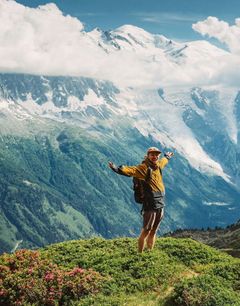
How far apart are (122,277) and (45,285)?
14.9 ft

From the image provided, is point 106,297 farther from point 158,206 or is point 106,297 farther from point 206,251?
point 206,251

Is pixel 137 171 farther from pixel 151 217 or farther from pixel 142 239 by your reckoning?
pixel 142 239

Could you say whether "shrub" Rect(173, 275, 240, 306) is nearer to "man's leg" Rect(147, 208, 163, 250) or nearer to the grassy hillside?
the grassy hillside

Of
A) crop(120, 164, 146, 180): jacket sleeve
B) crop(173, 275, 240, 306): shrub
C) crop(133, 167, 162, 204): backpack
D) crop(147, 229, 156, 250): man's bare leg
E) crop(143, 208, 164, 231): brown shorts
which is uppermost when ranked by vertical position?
crop(120, 164, 146, 180): jacket sleeve

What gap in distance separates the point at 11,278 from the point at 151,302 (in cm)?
747

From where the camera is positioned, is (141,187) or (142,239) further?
(142,239)

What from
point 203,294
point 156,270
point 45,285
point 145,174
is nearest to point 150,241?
point 156,270

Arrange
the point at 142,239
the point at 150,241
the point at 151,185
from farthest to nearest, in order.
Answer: the point at 150,241 → the point at 142,239 → the point at 151,185

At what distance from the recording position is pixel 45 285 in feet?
90.0

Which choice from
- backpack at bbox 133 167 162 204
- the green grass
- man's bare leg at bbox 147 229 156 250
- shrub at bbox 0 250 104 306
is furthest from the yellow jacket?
shrub at bbox 0 250 104 306

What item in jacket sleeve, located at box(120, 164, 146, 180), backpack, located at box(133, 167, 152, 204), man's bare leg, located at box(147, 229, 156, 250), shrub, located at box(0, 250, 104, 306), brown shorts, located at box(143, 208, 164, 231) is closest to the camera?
shrub, located at box(0, 250, 104, 306)

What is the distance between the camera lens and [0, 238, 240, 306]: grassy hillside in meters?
25.9

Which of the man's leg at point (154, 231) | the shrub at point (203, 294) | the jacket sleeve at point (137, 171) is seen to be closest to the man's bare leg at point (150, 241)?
the man's leg at point (154, 231)

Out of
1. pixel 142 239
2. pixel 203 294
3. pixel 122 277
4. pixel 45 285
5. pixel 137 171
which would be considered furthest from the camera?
pixel 142 239
